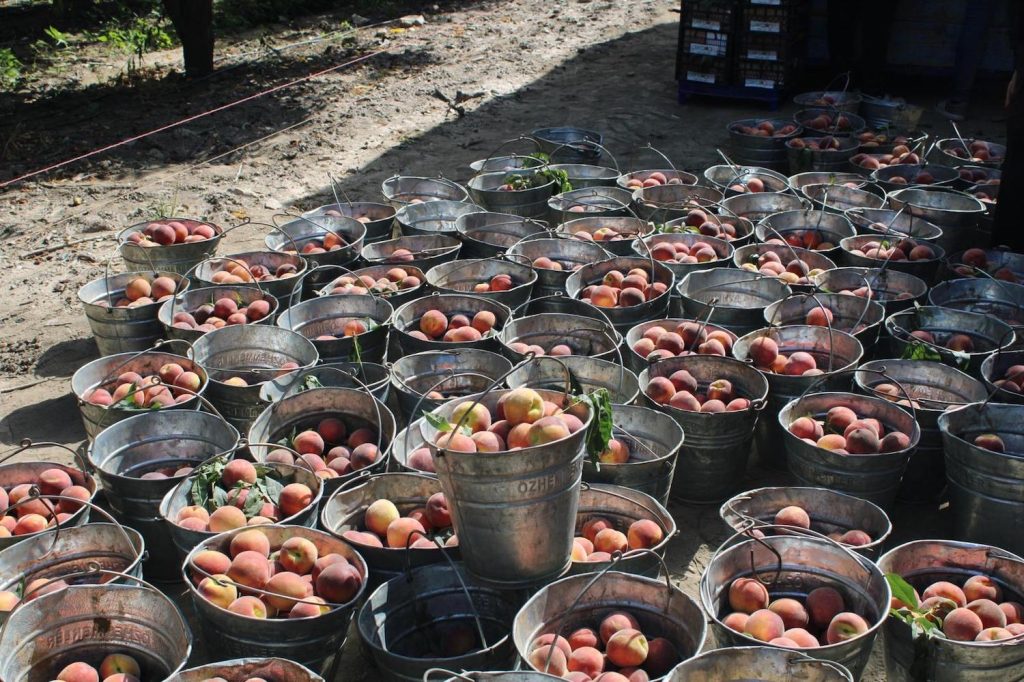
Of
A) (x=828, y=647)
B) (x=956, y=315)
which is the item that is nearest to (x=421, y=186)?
(x=956, y=315)

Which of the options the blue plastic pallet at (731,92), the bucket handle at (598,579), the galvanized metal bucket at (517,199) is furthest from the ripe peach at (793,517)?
the blue plastic pallet at (731,92)

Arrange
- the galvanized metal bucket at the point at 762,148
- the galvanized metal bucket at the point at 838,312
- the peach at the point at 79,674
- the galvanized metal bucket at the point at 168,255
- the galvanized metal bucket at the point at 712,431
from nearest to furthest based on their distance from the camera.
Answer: the peach at the point at 79,674 < the galvanized metal bucket at the point at 712,431 < the galvanized metal bucket at the point at 838,312 < the galvanized metal bucket at the point at 168,255 < the galvanized metal bucket at the point at 762,148

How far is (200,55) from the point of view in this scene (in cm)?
1061

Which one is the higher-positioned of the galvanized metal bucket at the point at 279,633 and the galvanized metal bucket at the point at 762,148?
the galvanized metal bucket at the point at 762,148

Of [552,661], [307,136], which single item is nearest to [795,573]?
[552,661]

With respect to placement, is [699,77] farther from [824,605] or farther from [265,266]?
[824,605]

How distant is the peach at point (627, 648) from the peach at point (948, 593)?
1.03 m

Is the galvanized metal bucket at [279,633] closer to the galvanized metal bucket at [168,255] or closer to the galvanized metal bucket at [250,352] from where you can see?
the galvanized metal bucket at [250,352]

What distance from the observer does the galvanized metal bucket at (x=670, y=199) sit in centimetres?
629

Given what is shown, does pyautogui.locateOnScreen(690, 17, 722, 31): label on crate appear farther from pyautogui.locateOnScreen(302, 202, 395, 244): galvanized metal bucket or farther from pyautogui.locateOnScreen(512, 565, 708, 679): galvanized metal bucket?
pyautogui.locateOnScreen(512, 565, 708, 679): galvanized metal bucket

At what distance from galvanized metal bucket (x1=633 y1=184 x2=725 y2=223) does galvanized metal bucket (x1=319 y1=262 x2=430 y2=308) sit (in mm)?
1661

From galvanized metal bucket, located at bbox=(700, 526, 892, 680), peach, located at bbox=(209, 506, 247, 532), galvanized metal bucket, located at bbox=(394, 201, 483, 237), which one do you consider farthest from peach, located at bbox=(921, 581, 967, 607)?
galvanized metal bucket, located at bbox=(394, 201, 483, 237)

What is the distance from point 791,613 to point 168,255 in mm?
4020

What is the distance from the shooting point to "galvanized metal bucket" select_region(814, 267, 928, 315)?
523 centimetres
